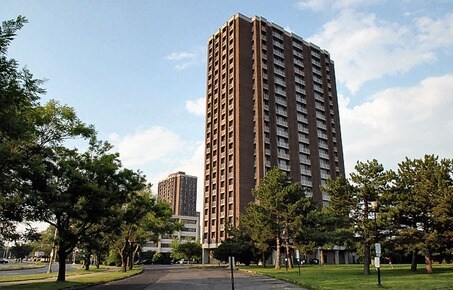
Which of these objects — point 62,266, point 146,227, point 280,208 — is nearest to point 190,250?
point 146,227

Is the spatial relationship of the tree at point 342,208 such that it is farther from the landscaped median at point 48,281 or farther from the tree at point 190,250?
the tree at point 190,250

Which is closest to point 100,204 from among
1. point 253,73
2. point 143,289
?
point 143,289

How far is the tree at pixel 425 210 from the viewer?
3503 centimetres

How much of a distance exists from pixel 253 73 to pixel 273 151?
69.1 feet

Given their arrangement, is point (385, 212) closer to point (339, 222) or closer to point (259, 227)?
point (339, 222)

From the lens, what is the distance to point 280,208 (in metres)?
53.8

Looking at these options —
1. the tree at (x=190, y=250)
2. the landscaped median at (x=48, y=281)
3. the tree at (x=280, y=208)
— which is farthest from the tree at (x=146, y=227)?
the tree at (x=190, y=250)

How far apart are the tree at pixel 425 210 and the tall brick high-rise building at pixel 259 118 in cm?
5135

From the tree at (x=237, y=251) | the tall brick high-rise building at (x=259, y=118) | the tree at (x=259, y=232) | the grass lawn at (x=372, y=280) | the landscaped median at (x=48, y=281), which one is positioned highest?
the tall brick high-rise building at (x=259, y=118)

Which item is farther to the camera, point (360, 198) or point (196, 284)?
point (360, 198)

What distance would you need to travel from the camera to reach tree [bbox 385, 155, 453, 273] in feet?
115

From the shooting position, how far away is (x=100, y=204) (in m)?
31.5

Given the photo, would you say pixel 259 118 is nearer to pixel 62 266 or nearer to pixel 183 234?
pixel 62 266

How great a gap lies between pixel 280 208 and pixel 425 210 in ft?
65.9
